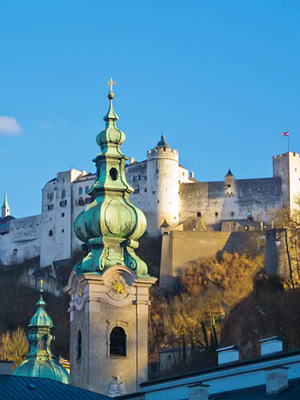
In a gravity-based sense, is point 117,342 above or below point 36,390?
above

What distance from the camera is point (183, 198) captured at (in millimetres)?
110375

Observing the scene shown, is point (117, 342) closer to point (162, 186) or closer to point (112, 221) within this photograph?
point (112, 221)

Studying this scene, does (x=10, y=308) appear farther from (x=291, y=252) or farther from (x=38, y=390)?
(x=38, y=390)

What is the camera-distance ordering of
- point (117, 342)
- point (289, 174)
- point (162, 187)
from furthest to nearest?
point (162, 187), point (289, 174), point (117, 342)

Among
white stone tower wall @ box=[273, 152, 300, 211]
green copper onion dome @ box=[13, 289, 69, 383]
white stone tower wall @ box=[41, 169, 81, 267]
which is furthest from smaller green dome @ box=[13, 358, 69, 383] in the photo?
white stone tower wall @ box=[41, 169, 81, 267]

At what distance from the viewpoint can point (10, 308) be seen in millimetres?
107750

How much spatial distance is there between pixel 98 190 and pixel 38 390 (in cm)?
1139

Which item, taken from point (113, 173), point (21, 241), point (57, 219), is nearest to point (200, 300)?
point (57, 219)

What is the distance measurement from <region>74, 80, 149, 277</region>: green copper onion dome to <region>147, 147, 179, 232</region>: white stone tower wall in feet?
210

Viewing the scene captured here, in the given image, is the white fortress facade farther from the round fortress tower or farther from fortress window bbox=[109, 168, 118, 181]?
fortress window bbox=[109, 168, 118, 181]

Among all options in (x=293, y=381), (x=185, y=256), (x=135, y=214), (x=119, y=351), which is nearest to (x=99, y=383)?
(x=119, y=351)

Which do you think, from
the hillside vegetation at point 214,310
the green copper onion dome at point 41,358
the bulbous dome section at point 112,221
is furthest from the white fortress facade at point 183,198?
the bulbous dome section at point 112,221

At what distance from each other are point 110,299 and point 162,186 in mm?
69751

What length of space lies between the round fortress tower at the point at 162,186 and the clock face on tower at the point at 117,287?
66.7m
